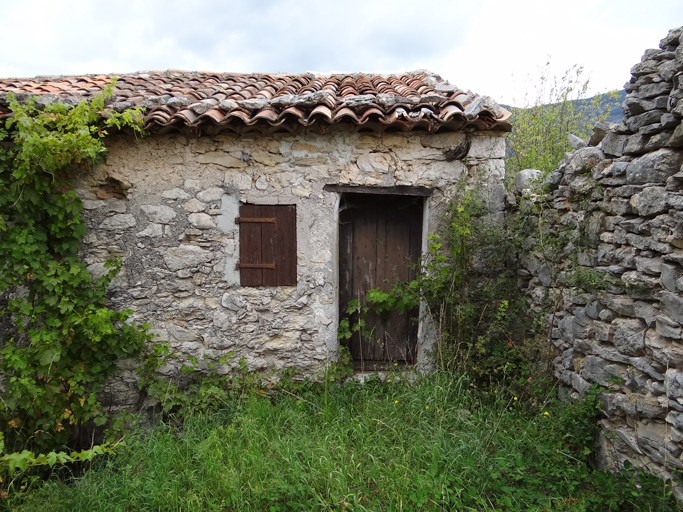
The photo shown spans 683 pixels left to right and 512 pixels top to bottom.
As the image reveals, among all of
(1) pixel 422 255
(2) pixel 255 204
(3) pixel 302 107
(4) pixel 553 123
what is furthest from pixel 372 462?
(4) pixel 553 123

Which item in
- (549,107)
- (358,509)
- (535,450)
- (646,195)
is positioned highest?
(549,107)

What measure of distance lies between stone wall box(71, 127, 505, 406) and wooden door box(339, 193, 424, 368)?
0.30m

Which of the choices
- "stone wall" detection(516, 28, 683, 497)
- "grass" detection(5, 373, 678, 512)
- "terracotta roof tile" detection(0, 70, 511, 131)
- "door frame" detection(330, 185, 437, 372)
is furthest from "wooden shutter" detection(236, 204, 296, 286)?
"stone wall" detection(516, 28, 683, 497)

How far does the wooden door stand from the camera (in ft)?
14.1

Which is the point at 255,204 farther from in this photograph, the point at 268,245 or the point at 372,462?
the point at 372,462

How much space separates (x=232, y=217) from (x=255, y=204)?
257 mm

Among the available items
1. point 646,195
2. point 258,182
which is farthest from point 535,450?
point 258,182

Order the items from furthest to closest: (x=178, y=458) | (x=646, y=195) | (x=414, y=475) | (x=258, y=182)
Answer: (x=258, y=182) → (x=178, y=458) → (x=414, y=475) → (x=646, y=195)

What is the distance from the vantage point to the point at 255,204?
13.1ft

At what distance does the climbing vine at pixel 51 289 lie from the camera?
135 inches

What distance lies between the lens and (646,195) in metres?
2.39

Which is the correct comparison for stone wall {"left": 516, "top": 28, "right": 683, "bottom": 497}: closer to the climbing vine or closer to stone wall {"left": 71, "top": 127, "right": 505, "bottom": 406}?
stone wall {"left": 71, "top": 127, "right": 505, "bottom": 406}

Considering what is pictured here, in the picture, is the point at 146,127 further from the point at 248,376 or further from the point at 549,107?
the point at 549,107

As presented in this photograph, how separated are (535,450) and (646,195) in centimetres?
179
